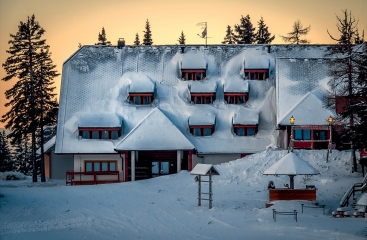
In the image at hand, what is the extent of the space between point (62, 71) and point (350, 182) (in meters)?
27.6

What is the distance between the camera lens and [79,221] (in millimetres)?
32250

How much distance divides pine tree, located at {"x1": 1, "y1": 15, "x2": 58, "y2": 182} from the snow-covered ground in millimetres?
6546

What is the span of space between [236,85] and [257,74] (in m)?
2.64

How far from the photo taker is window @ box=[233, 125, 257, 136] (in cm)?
5265

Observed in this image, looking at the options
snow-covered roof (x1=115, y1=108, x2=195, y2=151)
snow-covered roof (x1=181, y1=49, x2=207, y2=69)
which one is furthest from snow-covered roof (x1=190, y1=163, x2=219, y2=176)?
snow-covered roof (x1=181, y1=49, x2=207, y2=69)

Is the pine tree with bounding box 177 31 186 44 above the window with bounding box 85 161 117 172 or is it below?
above

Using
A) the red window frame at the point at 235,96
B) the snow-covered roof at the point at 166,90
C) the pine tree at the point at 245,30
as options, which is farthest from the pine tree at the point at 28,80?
the pine tree at the point at 245,30

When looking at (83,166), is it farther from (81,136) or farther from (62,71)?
(62,71)

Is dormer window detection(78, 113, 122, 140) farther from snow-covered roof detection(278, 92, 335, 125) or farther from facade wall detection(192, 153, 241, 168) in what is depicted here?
snow-covered roof detection(278, 92, 335, 125)

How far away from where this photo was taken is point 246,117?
5300 centimetres

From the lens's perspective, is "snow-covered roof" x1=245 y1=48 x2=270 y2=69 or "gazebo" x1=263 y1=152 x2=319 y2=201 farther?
"snow-covered roof" x1=245 y1=48 x2=270 y2=69

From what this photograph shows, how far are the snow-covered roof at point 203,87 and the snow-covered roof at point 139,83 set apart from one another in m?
3.44

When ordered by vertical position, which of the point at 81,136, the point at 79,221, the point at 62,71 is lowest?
the point at 79,221

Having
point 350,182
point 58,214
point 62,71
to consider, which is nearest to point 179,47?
point 62,71
